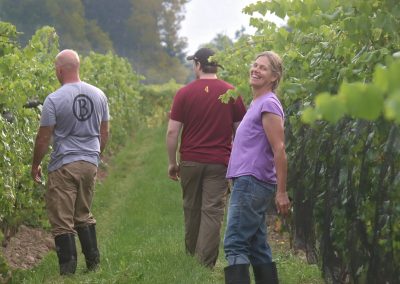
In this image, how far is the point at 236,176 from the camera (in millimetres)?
4762

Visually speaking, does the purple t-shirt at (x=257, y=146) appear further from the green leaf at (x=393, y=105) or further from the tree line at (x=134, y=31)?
the tree line at (x=134, y=31)

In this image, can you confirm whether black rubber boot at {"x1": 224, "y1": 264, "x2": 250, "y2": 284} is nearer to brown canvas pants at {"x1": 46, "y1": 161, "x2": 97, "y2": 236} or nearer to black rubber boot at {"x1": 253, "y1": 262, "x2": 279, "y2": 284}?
black rubber boot at {"x1": 253, "y1": 262, "x2": 279, "y2": 284}

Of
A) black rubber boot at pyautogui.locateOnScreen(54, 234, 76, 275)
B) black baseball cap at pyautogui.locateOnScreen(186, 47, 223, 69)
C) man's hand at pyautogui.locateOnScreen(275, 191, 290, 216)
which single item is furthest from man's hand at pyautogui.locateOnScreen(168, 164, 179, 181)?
man's hand at pyautogui.locateOnScreen(275, 191, 290, 216)

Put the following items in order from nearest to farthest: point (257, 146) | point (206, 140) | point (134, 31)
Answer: point (257, 146) < point (206, 140) < point (134, 31)

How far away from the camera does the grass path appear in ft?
20.1

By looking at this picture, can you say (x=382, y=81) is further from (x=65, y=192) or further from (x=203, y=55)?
(x=203, y=55)

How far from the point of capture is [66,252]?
6234 millimetres

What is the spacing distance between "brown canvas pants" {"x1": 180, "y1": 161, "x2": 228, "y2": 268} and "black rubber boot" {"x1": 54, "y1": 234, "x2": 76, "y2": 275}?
104cm

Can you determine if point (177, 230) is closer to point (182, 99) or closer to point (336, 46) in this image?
point (182, 99)

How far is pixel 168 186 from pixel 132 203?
71.6 inches

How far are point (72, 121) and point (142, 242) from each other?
2.61m

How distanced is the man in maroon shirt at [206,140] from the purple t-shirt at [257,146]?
170cm

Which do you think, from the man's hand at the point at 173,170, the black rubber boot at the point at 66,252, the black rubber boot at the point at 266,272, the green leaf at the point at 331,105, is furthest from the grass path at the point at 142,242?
the green leaf at the point at 331,105

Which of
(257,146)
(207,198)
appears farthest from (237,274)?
(207,198)
